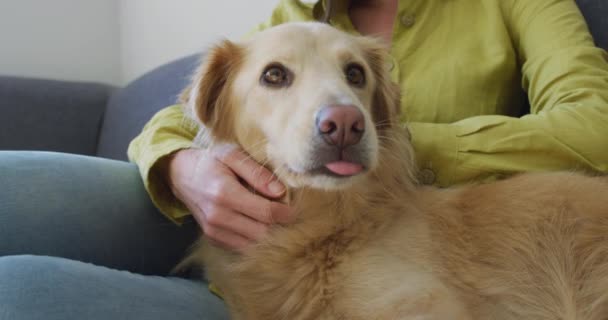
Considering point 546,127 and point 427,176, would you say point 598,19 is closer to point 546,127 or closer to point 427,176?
point 546,127

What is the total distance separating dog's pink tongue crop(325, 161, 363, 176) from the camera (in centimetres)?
84

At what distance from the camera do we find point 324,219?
3.11 feet

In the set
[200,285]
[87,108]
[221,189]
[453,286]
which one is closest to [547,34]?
[453,286]

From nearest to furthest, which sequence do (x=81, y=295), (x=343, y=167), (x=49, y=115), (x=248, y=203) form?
(x=81, y=295) < (x=343, y=167) < (x=248, y=203) < (x=49, y=115)

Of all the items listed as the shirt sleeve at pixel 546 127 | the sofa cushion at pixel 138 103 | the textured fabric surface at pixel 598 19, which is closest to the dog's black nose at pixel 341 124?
the shirt sleeve at pixel 546 127

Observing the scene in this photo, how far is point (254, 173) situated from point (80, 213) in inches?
12.9

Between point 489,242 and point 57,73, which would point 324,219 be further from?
point 57,73

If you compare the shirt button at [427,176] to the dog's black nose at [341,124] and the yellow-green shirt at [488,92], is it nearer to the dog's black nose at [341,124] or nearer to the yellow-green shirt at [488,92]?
the yellow-green shirt at [488,92]

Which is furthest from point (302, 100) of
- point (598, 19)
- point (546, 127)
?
point (598, 19)

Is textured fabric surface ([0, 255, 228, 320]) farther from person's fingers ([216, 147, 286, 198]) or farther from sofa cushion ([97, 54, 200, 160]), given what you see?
sofa cushion ([97, 54, 200, 160])

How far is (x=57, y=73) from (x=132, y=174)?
2006 mm

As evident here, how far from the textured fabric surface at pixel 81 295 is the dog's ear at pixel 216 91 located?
0.34 m

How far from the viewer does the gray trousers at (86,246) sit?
2.33 ft

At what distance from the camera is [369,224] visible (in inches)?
36.9
